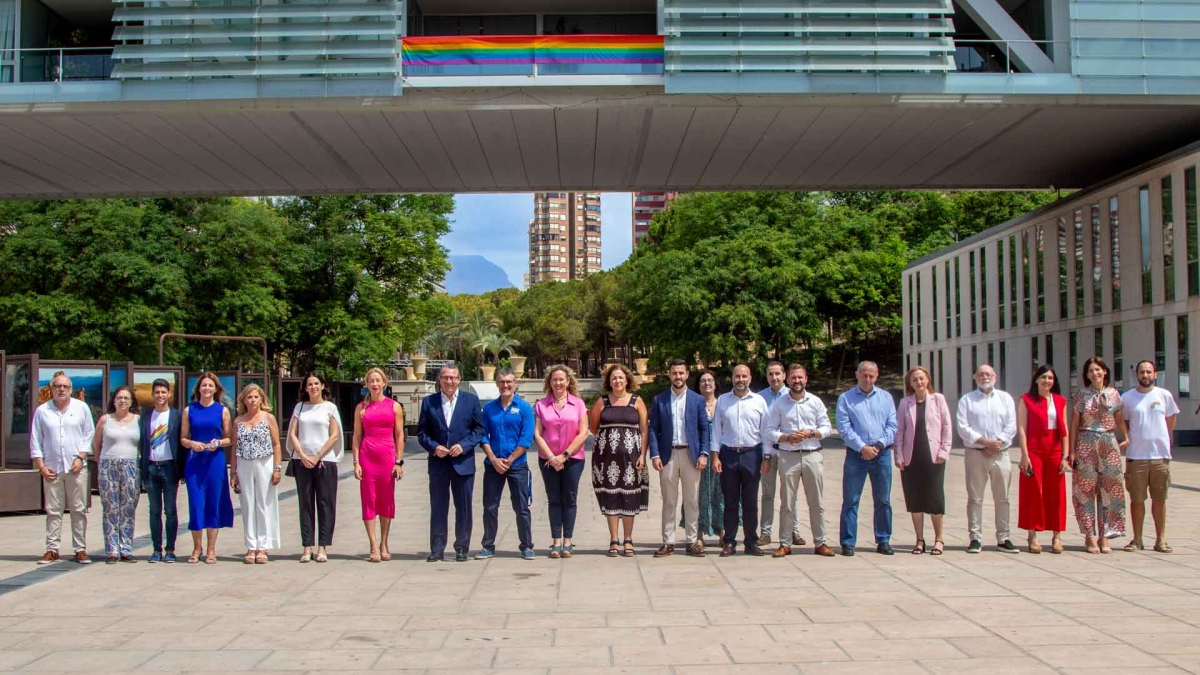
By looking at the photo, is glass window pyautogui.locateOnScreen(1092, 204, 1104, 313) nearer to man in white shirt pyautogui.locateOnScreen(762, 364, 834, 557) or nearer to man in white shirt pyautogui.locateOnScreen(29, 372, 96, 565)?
man in white shirt pyautogui.locateOnScreen(762, 364, 834, 557)

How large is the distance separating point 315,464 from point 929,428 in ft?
17.6

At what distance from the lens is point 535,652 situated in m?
6.14

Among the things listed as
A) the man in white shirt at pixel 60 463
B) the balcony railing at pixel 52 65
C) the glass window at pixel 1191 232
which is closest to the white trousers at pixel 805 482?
the man in white shirt at pixel 60 463

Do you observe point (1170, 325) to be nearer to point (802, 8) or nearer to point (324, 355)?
point (802, 8)

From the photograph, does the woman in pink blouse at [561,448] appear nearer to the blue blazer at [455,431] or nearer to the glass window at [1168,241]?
the blue blazer at [455,431]

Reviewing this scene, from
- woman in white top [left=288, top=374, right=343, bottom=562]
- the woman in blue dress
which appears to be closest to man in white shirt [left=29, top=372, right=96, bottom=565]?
the woman in blue dress

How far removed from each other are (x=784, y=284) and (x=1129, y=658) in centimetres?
4348

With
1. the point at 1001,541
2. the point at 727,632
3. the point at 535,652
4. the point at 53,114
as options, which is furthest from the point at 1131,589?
the point at 53,114

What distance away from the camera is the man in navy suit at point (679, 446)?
9.73m

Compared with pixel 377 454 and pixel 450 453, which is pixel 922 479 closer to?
pixel 450 453

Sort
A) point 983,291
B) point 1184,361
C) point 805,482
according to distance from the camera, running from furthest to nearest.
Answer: point 983,291 → point 1184,361 → point 805,482

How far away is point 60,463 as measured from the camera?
389 inches

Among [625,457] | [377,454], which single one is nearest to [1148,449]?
[625,457]

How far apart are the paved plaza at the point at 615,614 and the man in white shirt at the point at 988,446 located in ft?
0.90
